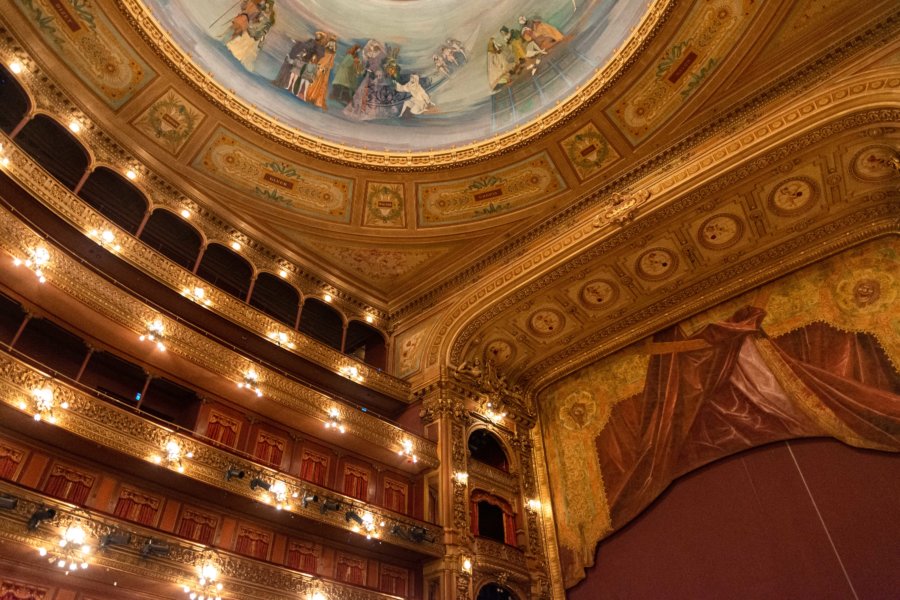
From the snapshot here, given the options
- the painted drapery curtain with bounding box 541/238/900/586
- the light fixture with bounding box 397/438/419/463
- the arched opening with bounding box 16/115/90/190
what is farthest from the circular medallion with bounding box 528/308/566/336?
the arched opening with bounding box 16/115/90/190

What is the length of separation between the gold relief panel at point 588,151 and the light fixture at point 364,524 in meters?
9.30

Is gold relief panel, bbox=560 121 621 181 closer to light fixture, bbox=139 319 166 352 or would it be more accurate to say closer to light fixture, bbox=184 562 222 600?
light fixture, bbox=139 319 166 352

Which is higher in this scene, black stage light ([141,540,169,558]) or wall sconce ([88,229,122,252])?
wall sconce ([88,229,122,252])

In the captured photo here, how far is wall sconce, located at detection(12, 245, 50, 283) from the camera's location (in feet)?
29.1

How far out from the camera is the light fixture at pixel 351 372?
13.6 metres

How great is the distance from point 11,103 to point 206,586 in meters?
9.61

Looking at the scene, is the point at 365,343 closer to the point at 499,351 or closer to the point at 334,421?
the point at 499,351

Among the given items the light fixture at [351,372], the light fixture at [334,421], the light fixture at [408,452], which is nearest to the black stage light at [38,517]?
the light fixture at [334,421]

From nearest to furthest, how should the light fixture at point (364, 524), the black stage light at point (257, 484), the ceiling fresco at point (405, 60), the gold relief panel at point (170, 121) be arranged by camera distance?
the black stage light at point (257, 484) < the light fixture at point (364, 524) < the gold relief panel at point (170, 121) < the ceiling fresco at point (405, 60)

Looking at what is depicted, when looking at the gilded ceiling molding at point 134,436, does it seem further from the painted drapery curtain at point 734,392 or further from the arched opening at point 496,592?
the painted drapery curtain at point 734,392

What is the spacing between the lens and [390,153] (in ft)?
49.1

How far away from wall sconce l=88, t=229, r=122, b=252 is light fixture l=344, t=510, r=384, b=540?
648cm

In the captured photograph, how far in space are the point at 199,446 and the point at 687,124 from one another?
11.9 metres

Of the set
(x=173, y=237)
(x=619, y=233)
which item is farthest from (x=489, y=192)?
(x=173, y=237)
